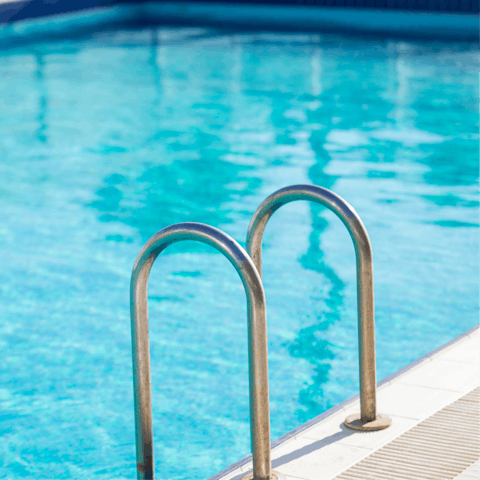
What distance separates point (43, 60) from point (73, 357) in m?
10.5

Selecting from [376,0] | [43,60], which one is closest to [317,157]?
[43,60]

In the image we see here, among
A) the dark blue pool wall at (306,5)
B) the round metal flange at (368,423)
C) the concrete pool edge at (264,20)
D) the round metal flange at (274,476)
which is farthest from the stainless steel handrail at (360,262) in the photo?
the dark blue pool wall at (306,5)

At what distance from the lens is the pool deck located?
9.09ft

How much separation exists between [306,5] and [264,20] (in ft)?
3.28

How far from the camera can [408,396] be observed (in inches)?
132

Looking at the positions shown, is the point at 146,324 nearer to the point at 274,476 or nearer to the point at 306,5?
the point at 274,476

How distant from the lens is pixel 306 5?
18719 millimetres

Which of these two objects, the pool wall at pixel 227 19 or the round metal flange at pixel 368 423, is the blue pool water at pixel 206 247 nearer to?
the round metal flange at pixel 368 423

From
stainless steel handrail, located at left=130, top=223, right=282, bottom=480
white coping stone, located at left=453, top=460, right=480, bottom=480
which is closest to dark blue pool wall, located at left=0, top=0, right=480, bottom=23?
stainless steel handrail, located at left=130, top=223, right=282, bottom=480

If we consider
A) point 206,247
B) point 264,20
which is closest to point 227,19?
point 264,20

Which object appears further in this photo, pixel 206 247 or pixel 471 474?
pixel 206 247

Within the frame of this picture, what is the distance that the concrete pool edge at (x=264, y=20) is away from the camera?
16.5 m

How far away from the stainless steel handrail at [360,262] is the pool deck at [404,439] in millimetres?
81

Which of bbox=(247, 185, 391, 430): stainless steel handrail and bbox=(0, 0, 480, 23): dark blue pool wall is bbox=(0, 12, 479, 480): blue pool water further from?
bbox=(0, 0, 480, 23): dark blue pool wall
